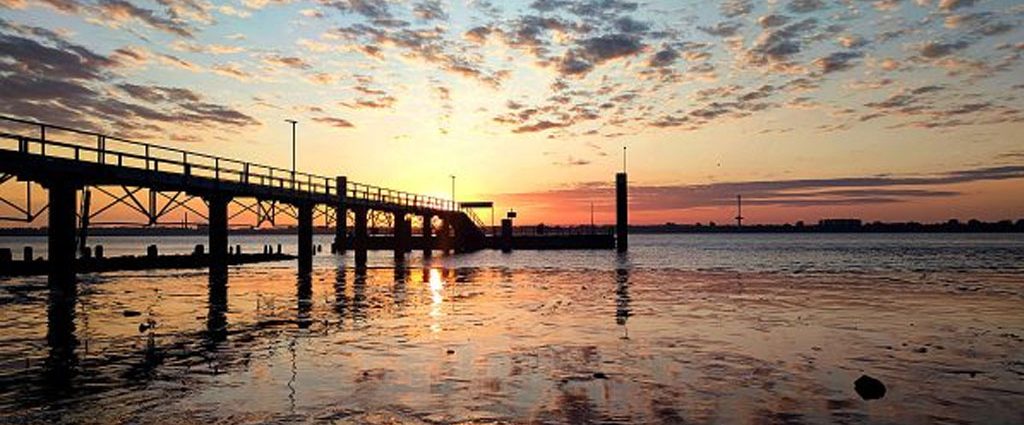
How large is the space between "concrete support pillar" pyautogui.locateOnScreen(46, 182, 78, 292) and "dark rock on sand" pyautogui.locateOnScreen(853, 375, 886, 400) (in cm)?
3232

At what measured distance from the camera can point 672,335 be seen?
1927cm

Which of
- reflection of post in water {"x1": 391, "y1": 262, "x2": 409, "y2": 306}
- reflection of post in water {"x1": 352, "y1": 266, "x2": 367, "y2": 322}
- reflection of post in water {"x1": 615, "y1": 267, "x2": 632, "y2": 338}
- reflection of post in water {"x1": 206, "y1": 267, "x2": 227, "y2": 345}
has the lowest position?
reflection of post in water {"x1": 615, "y1": 267, "x2": 632, "y2": 338}

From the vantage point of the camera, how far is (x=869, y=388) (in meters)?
12.4

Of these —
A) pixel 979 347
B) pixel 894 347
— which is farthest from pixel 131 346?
pixel 979 347

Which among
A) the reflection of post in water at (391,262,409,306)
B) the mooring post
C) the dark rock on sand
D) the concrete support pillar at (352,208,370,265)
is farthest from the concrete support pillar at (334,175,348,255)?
the dark rock on sand

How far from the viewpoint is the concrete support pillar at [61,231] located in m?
34.4

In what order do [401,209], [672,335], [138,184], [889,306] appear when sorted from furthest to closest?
[401,209] → [138,184] → [889,306] → [672,335]

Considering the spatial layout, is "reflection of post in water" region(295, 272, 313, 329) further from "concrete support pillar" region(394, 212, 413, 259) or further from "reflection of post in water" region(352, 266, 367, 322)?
"concrete support pillar" region(394, 212, 413, 259)

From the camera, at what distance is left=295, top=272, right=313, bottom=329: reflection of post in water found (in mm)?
Result: 21984

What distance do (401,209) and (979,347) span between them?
6596 centimetres

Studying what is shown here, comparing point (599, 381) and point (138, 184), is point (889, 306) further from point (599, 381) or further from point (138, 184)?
point (138, 184)

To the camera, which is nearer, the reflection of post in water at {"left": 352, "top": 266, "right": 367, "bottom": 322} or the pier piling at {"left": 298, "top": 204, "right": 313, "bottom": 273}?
the reflection of post in water at {"left": 352, "top": 266, "right": 367, "bottom": 322}

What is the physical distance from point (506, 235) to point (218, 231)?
62013mm

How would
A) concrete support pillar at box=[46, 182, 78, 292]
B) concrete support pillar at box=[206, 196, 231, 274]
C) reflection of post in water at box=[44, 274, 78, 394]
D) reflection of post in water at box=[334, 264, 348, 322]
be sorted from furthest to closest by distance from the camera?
concrete support pillar at box=[206, 196, 231, 274]
concrete support pillar at box=[46, 182, 78, 292]
reflection of post in water at box=[334, 264, 348, 322]
reflection of post in water at box=[44, 274, 78, 394]
